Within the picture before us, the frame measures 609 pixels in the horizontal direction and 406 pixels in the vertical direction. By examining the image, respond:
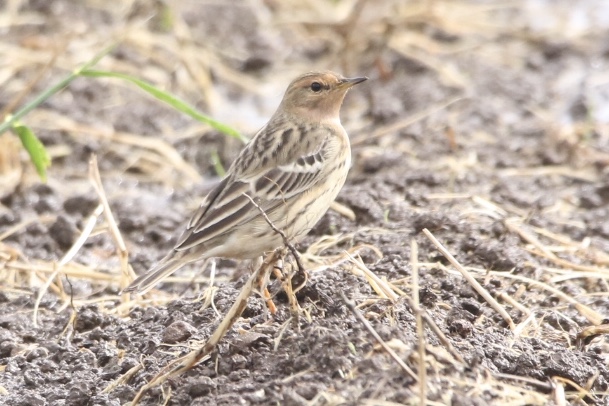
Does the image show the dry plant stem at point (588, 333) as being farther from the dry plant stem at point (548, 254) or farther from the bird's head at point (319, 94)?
the bird's head at point (319, 94)

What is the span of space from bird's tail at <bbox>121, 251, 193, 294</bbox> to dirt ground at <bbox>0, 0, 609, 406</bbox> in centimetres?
16

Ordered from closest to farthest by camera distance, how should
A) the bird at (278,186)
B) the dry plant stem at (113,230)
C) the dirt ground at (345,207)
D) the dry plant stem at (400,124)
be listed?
the dirt ground at (345,207) → the bird at (278,186) → the dry plant stem at (113,230) → the dry plant stem at (400,124)

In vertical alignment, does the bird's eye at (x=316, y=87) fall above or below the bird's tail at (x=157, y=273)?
above

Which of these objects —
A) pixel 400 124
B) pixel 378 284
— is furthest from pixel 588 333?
pixel 400 124

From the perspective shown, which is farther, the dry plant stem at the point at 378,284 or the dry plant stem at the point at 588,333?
the dry plant stem at the point at 588,333

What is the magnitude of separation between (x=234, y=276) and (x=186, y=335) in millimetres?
1365

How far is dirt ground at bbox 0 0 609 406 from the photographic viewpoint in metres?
4.41

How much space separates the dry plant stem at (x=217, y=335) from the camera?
4.18m

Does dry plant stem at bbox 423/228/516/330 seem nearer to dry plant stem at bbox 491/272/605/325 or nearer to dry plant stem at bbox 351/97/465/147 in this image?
dry plant stem at bbox 491/272/605/325

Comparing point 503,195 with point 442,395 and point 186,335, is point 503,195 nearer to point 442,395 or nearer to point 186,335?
point 186,335

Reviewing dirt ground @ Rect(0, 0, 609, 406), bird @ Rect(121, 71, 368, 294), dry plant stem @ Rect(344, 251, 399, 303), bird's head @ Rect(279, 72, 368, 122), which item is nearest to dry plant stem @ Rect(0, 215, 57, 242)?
dirt ground @ Rect(0, 0, 609, 406)

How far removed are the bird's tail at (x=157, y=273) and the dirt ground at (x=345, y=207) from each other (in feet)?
0.53

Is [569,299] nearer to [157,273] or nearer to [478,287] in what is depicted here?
[478,287]

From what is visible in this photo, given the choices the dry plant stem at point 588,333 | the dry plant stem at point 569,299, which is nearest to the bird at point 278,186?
the dry plant stem at point 569,299
